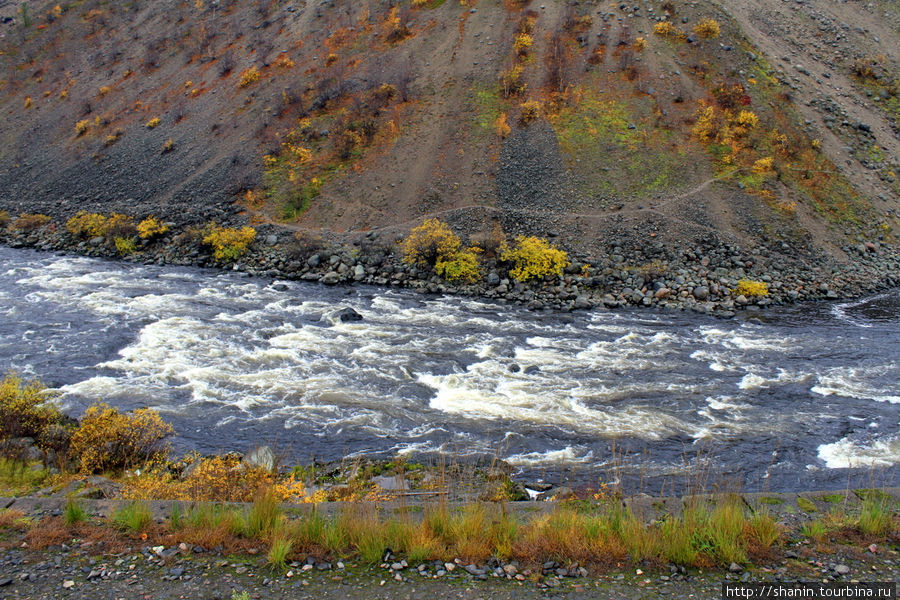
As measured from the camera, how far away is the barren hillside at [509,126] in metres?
32.9

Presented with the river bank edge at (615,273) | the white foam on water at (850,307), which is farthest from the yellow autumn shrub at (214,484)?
the white foam on water at (850,307)

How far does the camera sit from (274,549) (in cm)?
813

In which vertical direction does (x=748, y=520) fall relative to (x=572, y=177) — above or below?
below

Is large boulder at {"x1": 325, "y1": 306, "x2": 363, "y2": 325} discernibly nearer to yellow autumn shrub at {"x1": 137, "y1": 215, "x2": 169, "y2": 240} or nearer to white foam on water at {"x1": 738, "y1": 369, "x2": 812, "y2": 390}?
white foam on water at {"x1": 738, "y1": 369, "x2": 812, "y2": 390}

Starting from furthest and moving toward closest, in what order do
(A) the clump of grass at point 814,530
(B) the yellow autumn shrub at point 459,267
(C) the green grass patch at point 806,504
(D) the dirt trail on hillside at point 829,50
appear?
(D) the dirt trail on hillside at point 829,50, (B) the yellow autumn shrub at point 459,267, (C) the green grass patch at point 806,504, (A) the clump of grass at point 814,530

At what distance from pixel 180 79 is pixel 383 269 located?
36.1m

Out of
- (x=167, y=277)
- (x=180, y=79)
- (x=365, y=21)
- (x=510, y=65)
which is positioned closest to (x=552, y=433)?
(x=167, y=277)

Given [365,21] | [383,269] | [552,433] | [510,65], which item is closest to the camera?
[552,433]

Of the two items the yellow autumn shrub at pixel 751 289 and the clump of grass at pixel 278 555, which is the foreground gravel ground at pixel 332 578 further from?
the yellow autumn shrub at pixel 751 289

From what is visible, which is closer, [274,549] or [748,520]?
[274,549]

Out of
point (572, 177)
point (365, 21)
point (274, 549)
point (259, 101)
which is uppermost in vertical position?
point (365, 21)

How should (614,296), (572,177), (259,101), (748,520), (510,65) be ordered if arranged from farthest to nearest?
(259,101), (510,65), (572,177), (614,296), (748,520)

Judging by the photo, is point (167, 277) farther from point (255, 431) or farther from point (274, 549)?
point (274, 549)

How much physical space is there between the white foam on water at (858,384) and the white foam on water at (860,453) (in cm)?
269
